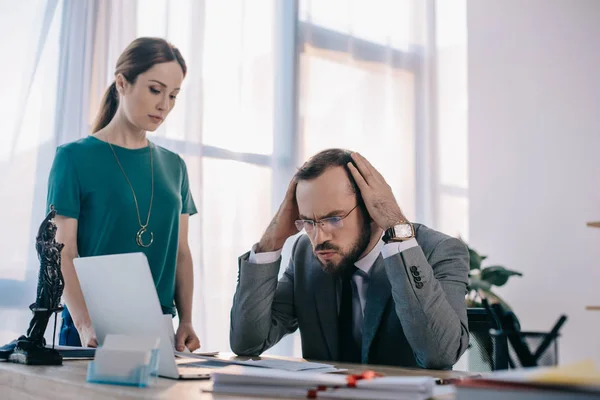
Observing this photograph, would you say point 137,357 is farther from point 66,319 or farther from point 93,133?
point 93,133

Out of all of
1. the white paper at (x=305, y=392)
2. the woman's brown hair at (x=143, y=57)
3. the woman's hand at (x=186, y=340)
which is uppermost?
the woman's brown hair at (x=143, y=57)

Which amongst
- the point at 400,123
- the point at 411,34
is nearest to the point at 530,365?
the point at 400,123

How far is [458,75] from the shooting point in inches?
196

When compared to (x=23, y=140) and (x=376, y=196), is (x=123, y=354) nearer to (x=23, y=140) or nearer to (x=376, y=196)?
(x=376, y=196)

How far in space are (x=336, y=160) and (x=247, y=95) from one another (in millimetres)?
1987

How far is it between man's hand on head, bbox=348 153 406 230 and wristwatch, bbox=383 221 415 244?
0.03m

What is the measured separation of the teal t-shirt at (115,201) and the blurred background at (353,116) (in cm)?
87

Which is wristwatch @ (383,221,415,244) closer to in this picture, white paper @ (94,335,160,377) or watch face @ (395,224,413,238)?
watch face @ (395,224,413,238)

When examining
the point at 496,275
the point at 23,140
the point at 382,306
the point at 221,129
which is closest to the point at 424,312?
the point at 382,306

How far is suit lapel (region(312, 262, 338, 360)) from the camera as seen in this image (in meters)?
1.80

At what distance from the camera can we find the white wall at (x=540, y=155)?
421 centimetres

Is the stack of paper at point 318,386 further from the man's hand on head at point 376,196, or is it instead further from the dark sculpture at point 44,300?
the man's hand on head at point 376,196

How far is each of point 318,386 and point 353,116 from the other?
3.44 m

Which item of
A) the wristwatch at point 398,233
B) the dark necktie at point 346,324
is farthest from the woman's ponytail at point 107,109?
the wristwatch at point 398,233
